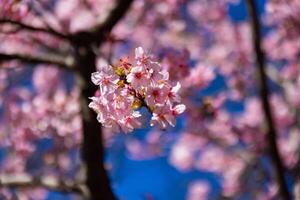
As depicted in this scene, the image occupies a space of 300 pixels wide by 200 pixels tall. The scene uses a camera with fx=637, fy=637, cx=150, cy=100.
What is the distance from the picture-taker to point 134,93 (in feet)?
8.71

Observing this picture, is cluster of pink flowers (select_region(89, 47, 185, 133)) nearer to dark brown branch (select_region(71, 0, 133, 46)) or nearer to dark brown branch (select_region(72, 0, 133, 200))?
dark brown branch (select_region(72, 0, 133, 200))

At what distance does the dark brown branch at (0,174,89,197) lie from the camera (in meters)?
4.62

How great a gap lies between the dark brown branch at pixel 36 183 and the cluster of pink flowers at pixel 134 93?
2.02 metres

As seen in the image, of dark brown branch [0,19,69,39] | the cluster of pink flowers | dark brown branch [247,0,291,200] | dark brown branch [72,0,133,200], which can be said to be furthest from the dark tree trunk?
the cluster of pink flowers

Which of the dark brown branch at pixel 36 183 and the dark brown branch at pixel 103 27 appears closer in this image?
the dark brown branch at pixel 36 183

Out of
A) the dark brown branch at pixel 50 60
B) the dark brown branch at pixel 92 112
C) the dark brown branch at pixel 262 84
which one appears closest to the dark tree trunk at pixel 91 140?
the dark brown branch at pixel 92 112

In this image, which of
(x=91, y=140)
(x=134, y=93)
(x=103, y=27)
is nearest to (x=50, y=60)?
(x=103, y=27)

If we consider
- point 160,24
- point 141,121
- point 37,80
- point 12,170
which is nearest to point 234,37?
point 160,24

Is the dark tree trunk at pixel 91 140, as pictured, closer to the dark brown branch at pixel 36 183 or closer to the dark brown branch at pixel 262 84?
the dark brown branch at pixel 36 183

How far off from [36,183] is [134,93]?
2329 millimetres

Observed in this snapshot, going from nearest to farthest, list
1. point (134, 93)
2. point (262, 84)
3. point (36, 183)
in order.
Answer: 1. point (134, 93)
2. point (262, 84)
3. point (36, 183)

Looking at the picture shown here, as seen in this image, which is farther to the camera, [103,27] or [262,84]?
[103,27]

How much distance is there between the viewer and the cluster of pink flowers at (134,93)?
8.43ft

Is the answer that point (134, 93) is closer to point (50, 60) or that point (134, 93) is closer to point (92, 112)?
point (92, 112)
